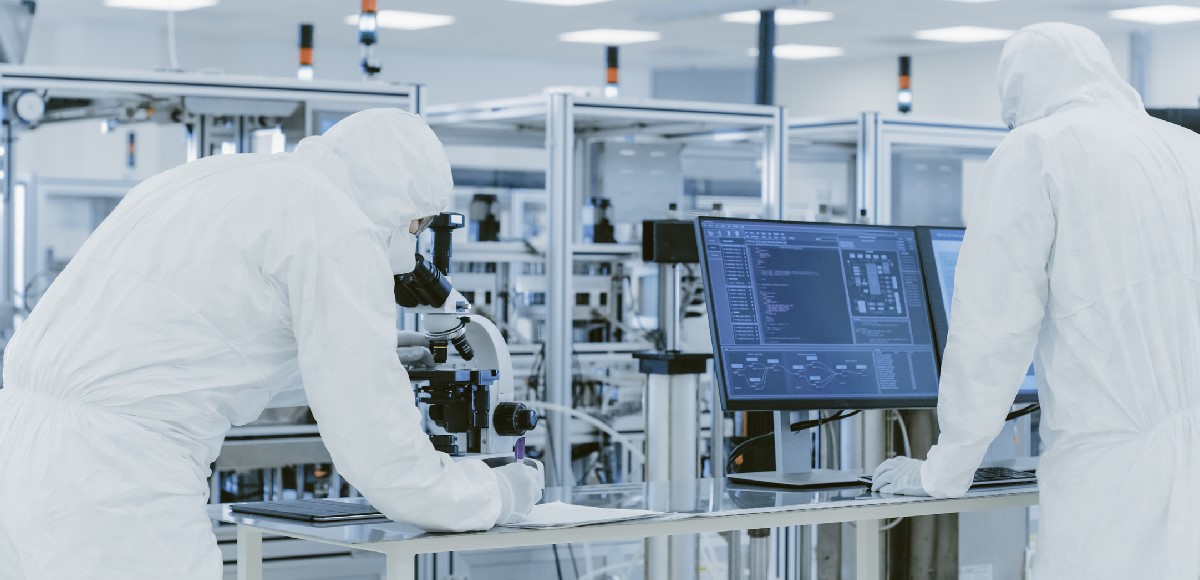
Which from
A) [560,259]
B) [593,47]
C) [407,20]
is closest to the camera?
[560,259]

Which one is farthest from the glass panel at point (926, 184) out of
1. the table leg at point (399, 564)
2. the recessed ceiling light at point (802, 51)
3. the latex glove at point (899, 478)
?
the recessed ceiling light at point (802, 51)

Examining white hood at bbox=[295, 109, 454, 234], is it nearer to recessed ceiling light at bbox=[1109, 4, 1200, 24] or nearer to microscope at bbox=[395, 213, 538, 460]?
→ microscope at bbox=[395, 213, 538, 460]

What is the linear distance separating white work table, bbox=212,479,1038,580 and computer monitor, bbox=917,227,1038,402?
0.89 ft

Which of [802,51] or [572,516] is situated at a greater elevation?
[802,51]

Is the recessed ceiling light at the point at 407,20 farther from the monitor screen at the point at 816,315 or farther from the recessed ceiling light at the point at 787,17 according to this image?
the monitor screen at the point at 816,315

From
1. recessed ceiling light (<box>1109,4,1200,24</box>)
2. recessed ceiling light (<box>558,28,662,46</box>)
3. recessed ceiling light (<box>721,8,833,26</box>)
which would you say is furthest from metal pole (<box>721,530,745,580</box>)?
recessed ceiling light (<box>558,28,662,46</box>)

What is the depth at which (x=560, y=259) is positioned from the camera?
3.55 metres

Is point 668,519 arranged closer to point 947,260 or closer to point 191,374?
point 191,374

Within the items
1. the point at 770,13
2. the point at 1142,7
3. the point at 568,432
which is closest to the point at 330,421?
the point at 568,432

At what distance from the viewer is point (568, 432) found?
140 inches

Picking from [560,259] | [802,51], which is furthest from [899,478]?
[802,51]

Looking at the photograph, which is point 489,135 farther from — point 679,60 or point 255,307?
point 679,60

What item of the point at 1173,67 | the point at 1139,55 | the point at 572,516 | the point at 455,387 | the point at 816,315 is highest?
the point at 1139,55

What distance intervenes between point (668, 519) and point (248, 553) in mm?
542
